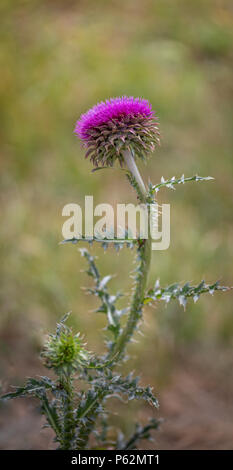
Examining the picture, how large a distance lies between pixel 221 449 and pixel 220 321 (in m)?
0.87

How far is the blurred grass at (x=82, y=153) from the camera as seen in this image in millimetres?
2562

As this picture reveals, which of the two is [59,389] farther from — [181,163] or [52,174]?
[181,163]

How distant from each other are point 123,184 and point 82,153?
0.50 m

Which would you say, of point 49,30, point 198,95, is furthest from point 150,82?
point 49,30

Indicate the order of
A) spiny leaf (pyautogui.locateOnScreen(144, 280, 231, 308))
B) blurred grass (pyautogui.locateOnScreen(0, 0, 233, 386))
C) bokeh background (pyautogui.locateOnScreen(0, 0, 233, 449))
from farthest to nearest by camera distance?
blurred grass (pyautogui.locateOnScreen(0, 0, 233, 386)), bokeh background (pyautogui.locateOnScreen(0, 0, 233, 449)), spiny leaf (pyautogui.locateOnScreen(144, 280, 231, 308))

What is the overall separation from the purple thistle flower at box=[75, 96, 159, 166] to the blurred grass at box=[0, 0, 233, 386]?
29.0 inches

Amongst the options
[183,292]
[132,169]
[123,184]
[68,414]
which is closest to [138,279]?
[183,292]

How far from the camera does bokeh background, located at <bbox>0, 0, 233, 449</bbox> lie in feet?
7.22

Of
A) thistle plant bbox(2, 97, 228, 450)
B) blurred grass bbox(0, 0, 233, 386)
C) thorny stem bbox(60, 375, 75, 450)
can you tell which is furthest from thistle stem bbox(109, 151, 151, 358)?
blurred grass bbox(0, 0, 233, 386)

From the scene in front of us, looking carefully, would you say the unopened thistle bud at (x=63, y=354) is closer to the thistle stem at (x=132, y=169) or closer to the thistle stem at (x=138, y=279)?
the thistle stem at (x=138, y=279)

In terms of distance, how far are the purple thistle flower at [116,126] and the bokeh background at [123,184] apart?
1.05m

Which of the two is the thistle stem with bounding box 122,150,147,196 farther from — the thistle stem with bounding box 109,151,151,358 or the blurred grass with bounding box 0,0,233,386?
the blurred grass with bounding box 0,0,233,386

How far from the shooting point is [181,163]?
4.00 metres

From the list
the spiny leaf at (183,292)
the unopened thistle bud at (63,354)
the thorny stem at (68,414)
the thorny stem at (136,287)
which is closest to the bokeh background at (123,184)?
the thorny stem at (68,414)
